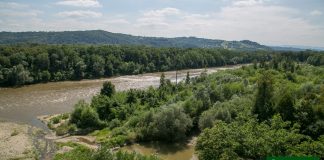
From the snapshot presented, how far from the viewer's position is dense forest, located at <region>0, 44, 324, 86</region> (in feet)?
306

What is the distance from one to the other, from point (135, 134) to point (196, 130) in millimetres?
9912

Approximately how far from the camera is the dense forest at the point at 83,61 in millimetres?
93312

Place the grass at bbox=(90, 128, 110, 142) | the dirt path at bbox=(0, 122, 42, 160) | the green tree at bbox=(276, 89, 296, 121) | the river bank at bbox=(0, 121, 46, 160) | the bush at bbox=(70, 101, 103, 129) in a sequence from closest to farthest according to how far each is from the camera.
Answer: the dirt path at bbox=(0, 122, 42, 160) < the river bank at bbox=(0, 121, 46, 160) < the green tree at bbox=(276, 89, 296, 121) < the grass at bbox=(90, 128, 110, 142) < the bush at bbox=(70, 101, 103, 129)

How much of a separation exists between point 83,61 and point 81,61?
2.88 metres

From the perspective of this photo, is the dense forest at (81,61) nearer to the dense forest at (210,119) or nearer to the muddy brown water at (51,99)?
the muddy brown water at (51,99)

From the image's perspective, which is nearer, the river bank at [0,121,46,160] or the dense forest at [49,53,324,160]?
the dense forest at [49,53,324,160]

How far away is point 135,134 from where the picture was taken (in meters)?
48.6

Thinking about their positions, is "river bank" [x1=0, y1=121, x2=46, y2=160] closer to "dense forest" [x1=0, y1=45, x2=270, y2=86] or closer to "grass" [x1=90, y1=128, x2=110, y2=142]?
"grass" [x1=90, y1=128, x2=110, y2=142]

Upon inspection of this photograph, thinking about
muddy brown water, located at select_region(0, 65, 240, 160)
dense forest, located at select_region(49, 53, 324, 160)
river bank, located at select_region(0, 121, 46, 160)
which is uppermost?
dense forest, located at select_region(49, 53, 324, 160)

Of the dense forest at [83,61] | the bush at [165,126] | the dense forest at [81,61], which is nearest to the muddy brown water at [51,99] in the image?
the bush at [165,126]

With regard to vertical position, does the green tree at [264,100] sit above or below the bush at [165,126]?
above

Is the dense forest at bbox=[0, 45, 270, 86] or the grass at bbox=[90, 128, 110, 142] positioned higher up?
the dense forest at bbox=[0, 45, 270, 86]

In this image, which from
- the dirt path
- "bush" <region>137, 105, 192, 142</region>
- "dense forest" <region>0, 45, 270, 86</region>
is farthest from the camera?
"dense forest" <region>0, 45, 270, 86</region>

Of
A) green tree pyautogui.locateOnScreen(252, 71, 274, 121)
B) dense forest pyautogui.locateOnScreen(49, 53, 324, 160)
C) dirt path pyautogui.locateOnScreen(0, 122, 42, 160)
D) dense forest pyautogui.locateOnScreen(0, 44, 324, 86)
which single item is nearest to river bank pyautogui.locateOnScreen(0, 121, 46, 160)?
dirt path pyautogui.locateOnScreen(0, 122, 42, 160)
